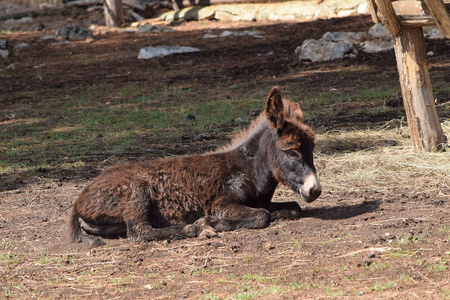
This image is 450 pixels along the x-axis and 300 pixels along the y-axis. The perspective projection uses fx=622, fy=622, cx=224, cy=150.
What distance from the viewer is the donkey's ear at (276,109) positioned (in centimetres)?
602

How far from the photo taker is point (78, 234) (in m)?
6.02

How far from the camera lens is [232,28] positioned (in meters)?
21.4

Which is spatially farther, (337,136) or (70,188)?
(337,136)

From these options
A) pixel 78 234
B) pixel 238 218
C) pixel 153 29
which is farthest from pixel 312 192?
pixel 153 29

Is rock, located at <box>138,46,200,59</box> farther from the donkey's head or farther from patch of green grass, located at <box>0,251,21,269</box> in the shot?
patch of green grass, located at <box>0,251,21,269</box>

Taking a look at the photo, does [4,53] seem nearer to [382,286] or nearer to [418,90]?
[418,90]

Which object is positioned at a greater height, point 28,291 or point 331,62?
point 28,291

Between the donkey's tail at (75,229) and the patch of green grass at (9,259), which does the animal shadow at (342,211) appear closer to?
the donkey's tail at (75,229)

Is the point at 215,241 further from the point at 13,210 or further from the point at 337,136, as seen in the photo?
the point at 337,136

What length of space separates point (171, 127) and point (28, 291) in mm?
6313

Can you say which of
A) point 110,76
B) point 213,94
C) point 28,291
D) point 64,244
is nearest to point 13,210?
point 64,244

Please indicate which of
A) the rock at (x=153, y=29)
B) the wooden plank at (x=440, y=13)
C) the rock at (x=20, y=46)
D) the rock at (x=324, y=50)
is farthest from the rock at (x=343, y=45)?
the rock at (x=20, y=46)

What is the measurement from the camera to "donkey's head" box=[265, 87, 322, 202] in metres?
5.91

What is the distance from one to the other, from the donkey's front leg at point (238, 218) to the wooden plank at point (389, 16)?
300cm
